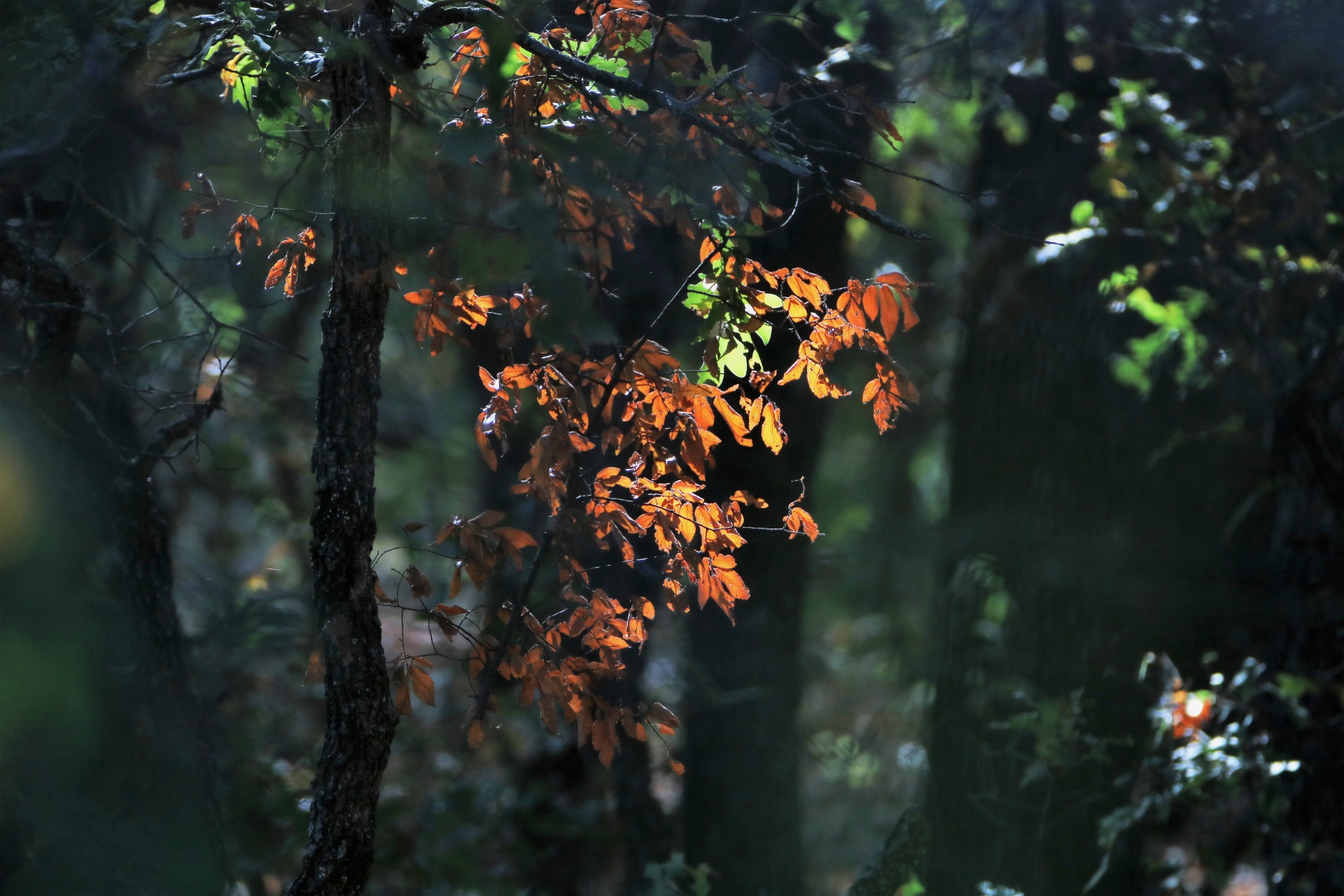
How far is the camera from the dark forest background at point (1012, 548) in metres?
4.48

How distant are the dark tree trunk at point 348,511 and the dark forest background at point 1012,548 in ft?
6.20

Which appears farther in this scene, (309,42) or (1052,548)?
(1052,548)

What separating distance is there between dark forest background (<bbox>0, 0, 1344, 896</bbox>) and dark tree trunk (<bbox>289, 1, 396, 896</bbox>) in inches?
74.4

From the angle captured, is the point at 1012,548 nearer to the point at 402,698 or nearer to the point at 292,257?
the point at 402,698

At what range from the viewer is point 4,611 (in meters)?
3.48

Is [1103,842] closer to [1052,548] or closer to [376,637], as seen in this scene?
[1052,548]

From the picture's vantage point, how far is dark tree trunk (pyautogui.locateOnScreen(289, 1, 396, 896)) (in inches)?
88.6

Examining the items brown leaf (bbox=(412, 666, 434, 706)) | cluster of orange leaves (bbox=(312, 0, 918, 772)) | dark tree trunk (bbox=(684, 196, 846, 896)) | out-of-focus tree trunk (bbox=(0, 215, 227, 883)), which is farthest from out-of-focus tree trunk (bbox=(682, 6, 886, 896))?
brown leaf (bbox=(412, 666, 434, 706))

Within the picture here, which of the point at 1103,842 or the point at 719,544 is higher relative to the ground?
the point at 719,544

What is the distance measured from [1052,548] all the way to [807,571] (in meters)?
1.26

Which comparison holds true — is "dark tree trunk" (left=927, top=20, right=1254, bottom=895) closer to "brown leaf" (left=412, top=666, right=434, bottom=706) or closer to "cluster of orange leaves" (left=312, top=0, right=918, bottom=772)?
"cluster of orange leaves" (left=312, top=0, right=918, bottom=772)

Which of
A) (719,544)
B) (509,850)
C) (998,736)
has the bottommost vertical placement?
(509,850)

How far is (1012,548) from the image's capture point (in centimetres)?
536

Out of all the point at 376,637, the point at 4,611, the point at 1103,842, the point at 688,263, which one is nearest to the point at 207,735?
the point at 4,611
